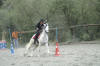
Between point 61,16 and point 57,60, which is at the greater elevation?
point 61,16

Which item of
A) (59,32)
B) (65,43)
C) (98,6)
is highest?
(98,6)

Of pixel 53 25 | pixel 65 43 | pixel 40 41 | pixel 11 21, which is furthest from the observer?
pixel 11 21

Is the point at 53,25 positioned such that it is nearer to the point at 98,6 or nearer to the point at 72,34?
the point at 72,34

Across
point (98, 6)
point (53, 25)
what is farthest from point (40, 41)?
point (98, 6)

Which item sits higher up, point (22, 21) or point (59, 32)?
point (22, 21)

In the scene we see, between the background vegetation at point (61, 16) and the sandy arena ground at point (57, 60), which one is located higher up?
the background vegetation at point (61, 16)

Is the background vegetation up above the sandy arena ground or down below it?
above

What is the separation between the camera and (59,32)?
20875 mm

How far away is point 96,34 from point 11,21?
12062 millimetres

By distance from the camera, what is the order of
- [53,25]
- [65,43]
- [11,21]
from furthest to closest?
1. [11,21]
2. [53,25]
3. [65,43]

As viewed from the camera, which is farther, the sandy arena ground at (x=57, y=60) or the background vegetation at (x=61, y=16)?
the background vegetation at (x=61, y=16)

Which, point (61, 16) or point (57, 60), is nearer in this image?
point (57, 60)

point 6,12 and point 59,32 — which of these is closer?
point 59,32

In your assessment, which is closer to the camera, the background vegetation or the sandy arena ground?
the sandy arena ground
